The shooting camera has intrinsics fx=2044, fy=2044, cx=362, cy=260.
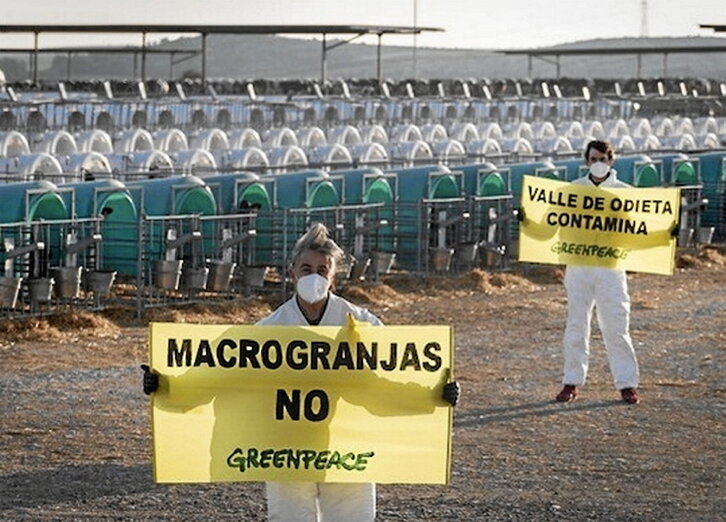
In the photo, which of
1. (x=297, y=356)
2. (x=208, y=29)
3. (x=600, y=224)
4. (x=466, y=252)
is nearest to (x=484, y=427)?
(x=600, y=224)

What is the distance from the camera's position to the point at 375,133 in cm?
3881

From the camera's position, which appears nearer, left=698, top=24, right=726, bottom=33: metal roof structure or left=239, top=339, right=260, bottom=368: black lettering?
left=239, top=339, right=260, bottom=368: black lettering

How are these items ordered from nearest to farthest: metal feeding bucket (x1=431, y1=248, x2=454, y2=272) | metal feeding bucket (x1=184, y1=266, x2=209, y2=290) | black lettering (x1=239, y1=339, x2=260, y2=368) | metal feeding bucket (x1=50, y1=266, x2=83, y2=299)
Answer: black lettering (x1=239, y1=339, x2=260, y2=368) < metal feeding bucket (x1=50, y1=266, x2=83, y2=299) < metal feeding bucket (x1=184, y1=266, x2=209, y2=290) < metal feeding bucket (x1=431, y1=248, x2=454, y2=272)

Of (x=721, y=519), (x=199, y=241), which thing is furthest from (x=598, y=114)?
(x=721, y=519)

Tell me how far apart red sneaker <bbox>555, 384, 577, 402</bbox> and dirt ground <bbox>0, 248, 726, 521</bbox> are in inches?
2.9

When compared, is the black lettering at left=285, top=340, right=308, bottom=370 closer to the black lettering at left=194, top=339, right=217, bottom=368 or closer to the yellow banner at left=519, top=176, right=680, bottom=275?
the black lettering at left=194, top=339, right=217, bottom=368

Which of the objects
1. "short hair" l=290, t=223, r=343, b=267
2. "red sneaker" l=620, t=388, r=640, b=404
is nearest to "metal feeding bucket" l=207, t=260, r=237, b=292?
"red sneaker" l=620, t=388, r=640, b=404

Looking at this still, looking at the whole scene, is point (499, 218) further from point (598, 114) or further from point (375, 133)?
point (598, 114)

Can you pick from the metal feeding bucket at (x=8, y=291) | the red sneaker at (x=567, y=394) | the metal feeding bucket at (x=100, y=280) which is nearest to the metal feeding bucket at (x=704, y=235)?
the metal feeding bucket at (x=100, y=280)

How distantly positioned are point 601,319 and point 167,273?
7809 millimetres

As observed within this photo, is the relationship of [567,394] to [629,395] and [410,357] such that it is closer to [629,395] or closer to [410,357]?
[629,395]

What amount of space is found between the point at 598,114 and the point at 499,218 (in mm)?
35647

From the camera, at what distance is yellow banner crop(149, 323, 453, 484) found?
8.09 meters

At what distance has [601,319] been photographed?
1458 cm
